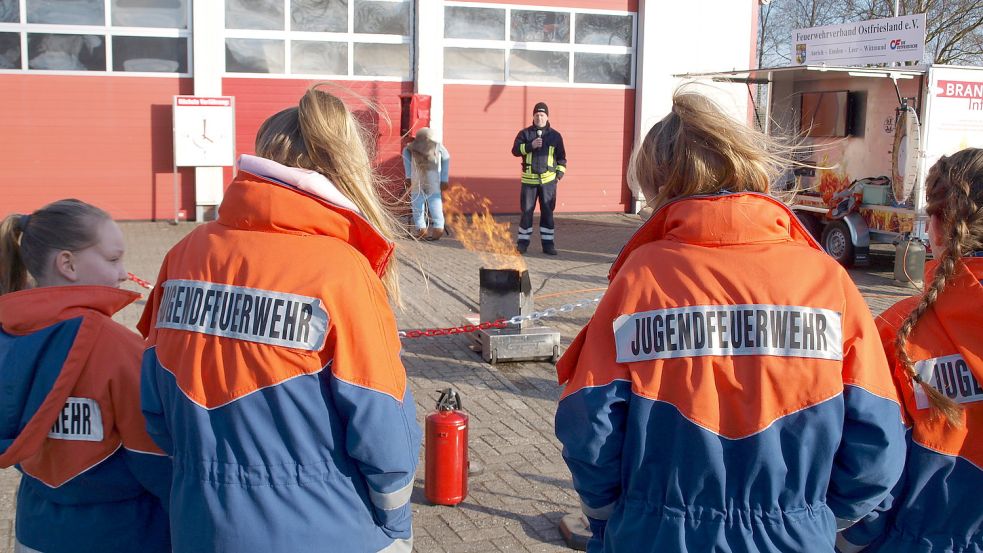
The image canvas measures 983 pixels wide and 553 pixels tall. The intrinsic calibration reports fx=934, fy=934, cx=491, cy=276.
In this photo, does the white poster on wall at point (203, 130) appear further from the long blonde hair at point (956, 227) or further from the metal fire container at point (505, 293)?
the long blonde hair at point (956, 227)

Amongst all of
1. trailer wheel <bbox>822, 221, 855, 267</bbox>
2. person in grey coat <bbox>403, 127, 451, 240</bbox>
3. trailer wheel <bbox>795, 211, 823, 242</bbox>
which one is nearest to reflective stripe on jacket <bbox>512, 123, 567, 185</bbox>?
person in grey coat <bbox>403, 127, 451, 240</bbox>

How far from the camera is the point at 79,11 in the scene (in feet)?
51.2

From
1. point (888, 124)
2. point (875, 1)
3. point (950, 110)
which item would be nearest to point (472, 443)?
point (950, 110)

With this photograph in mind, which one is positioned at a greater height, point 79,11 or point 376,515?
point 79,11

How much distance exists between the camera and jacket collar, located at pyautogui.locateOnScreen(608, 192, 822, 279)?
2.11 metres

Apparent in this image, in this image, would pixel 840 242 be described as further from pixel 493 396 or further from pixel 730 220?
pixel 730 220

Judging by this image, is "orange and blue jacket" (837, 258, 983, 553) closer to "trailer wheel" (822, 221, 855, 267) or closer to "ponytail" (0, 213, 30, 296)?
"ponytail" (0, 213, 30, 296)

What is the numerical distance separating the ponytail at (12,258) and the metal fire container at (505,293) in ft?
16.5

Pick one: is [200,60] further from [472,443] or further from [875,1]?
[875,1]

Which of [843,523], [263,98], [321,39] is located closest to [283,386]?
[843,523]

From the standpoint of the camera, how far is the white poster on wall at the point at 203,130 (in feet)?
51.6

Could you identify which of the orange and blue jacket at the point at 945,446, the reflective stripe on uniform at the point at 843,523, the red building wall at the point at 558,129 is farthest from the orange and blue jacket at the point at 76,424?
the red building wall at the point at 558,129

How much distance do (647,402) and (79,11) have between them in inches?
632

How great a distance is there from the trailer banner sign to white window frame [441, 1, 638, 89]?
375 cm
